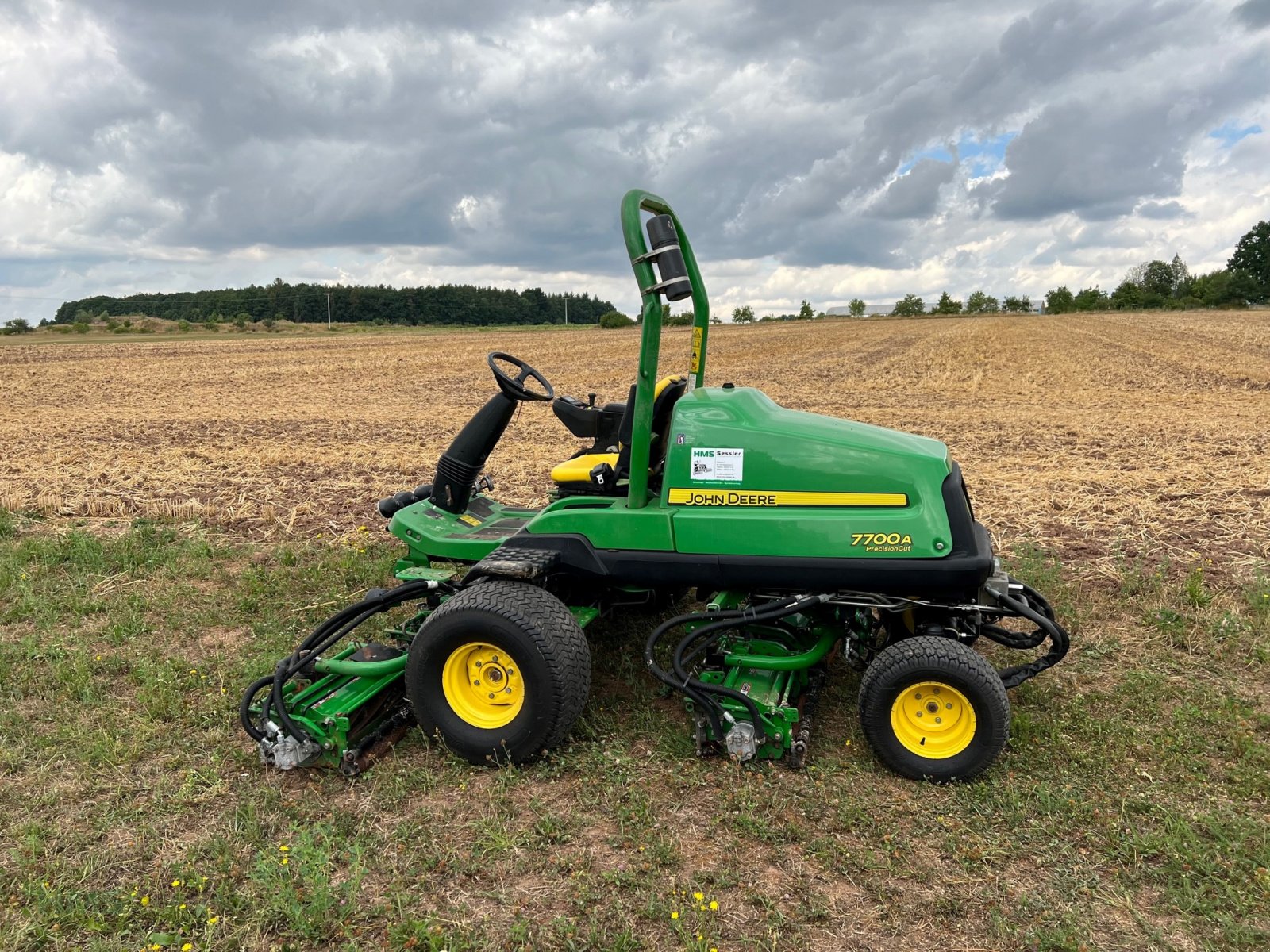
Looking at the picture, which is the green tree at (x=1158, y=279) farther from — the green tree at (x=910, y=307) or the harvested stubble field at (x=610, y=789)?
the harvested stubble field at (x=610, y=789)

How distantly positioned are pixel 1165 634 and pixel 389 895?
175 inches

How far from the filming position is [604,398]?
19062mm

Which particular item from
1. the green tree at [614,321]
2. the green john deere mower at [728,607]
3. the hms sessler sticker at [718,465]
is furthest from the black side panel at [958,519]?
the green tree at [614,321]

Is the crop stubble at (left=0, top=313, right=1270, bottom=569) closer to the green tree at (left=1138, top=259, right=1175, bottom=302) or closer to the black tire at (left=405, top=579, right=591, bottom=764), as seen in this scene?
the black tire at (left=405, top=579, right=591, bottom=764)

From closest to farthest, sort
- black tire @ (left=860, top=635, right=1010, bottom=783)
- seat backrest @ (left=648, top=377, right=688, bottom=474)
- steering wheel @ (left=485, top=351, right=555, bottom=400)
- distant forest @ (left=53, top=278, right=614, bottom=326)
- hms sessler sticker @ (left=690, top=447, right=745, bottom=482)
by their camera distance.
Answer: black tire @ (left=860, top=635, right=1010, bottom=783)
hms sessler sticker @ (left=690, top=447, right=745, bottom=482)
seat backrest @ (left=648, top=377, right=688, bottom=474)
steering wheel @ (left=485, top=351, right=555, bottom=400)
distant forest @ (left=53, top=278, right=614, bottom=326)

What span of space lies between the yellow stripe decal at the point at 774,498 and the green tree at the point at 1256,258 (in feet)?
329

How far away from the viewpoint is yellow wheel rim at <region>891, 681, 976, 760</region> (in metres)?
3.62

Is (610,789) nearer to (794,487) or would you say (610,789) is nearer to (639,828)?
(639,828)

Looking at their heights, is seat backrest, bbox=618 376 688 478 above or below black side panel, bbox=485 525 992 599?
above

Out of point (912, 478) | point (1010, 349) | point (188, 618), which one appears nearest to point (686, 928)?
point (912, 478)

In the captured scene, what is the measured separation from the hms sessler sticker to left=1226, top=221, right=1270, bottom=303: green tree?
101 metres

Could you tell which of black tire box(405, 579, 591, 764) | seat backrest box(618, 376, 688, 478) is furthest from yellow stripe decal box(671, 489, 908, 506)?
black tire box(405, 579, 591, 764)

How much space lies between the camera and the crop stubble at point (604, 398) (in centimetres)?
758

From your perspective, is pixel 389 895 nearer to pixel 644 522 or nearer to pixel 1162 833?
pixel 644 522
